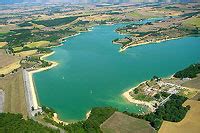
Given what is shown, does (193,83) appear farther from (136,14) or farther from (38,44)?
(136,14)

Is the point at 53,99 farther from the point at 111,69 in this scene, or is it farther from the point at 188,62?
the point at 188,62

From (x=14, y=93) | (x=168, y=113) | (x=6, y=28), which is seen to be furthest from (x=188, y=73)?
(x=6, y=28)

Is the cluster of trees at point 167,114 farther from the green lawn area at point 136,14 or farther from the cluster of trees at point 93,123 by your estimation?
Result: the green lawn area at point 136,14

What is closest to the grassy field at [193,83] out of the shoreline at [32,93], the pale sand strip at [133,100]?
→ the pale sand strip at [133,100]

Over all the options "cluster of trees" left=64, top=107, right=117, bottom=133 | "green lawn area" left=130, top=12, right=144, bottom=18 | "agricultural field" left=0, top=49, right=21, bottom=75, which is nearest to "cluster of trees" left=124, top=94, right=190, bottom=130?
"cluster of trees" left=64, top=107, right=117, bottom=133

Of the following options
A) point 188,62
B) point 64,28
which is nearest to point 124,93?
point 188,62

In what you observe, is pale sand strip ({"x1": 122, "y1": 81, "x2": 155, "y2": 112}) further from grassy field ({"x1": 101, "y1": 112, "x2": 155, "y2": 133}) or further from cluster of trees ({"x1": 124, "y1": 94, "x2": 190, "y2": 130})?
grassy field ({"x1": 101, "y1": 112, "x2": 155, "y2": 133})
